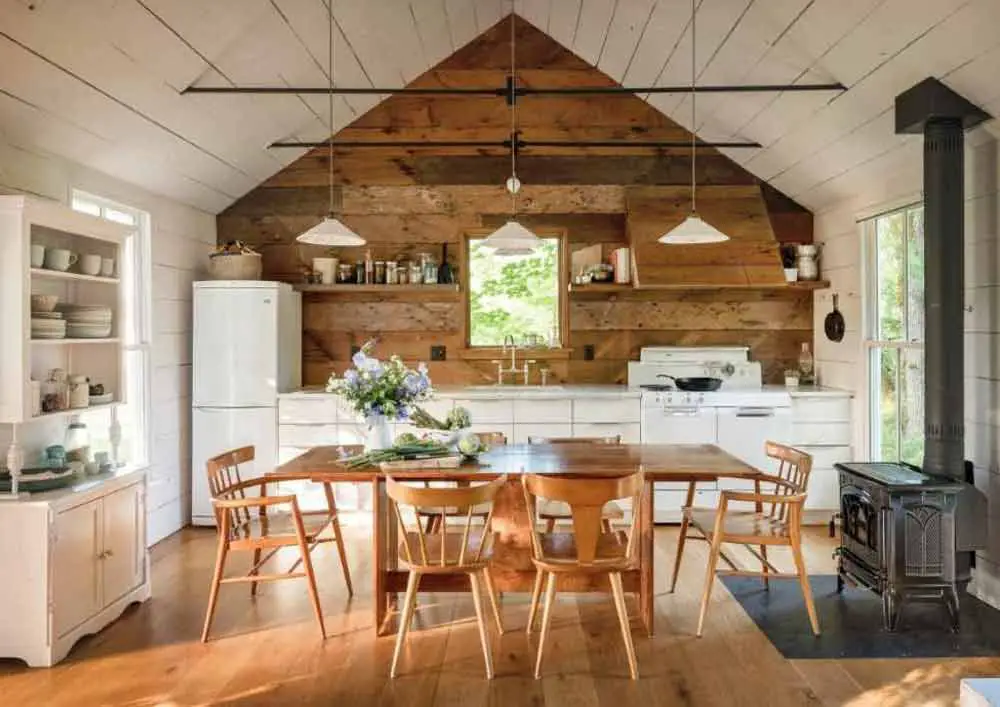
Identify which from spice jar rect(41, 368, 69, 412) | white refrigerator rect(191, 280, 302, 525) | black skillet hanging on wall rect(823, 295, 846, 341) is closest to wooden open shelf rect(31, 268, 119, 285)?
spice jar rect(41, 368, 69, 412)

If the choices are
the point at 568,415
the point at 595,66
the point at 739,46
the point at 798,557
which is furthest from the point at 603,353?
the point at 798,557

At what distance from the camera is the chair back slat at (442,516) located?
325 cm

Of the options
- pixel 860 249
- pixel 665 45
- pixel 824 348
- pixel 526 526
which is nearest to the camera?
pixel 526 526

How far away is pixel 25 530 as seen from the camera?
3.51m

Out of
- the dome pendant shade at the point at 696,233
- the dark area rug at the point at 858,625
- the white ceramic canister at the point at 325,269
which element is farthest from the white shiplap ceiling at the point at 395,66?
the dark area rug at the point at 858,625

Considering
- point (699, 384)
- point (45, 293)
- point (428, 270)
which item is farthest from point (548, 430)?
point (45, 293)

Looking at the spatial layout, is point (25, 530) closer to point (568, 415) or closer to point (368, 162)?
point (568, 415)

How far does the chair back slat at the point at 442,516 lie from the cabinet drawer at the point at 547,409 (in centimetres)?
226

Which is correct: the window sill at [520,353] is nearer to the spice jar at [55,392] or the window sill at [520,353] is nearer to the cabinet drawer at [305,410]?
the cabinet drawer at [305,410]

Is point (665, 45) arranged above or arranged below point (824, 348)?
above

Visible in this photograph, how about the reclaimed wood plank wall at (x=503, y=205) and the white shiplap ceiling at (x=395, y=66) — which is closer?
the white shiplap ceiling at (x=395, y=66)

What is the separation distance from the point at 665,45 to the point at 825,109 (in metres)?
1.09

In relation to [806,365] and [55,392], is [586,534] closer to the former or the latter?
[55,392]

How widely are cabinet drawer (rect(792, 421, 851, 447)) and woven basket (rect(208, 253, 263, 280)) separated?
413cm
